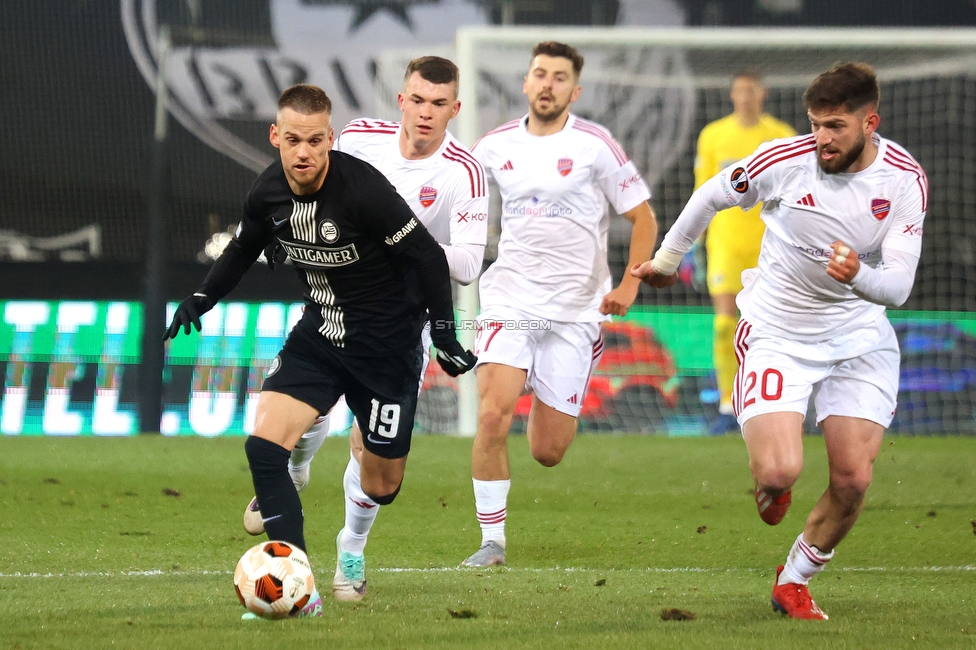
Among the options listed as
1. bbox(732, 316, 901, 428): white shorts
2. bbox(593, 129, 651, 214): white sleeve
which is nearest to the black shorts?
bbox(732, 316, 901, 428): white shorts

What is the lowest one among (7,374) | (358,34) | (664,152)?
(7,374)

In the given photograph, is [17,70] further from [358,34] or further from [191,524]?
[191,524]

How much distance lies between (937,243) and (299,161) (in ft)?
36.4

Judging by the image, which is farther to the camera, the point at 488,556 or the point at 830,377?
the point at 488,556

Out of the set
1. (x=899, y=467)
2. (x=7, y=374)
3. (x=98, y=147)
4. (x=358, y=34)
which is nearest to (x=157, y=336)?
(x=7, y=374)

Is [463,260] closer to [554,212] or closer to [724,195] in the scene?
[724,195]

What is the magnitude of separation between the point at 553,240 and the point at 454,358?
2.19 meters

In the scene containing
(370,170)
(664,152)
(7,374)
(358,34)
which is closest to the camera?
(370,170)

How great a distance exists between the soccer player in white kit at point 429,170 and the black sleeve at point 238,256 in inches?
40.8

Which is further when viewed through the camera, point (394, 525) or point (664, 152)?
point (664, 152)

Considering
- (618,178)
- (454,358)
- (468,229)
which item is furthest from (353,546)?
(618,178)

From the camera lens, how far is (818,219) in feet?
15.8

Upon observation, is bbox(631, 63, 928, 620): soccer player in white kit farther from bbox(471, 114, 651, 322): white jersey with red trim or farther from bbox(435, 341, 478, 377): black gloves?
bbox(471, 114, 651, 322): white jersey with red trim

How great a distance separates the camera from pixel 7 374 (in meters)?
12.0
